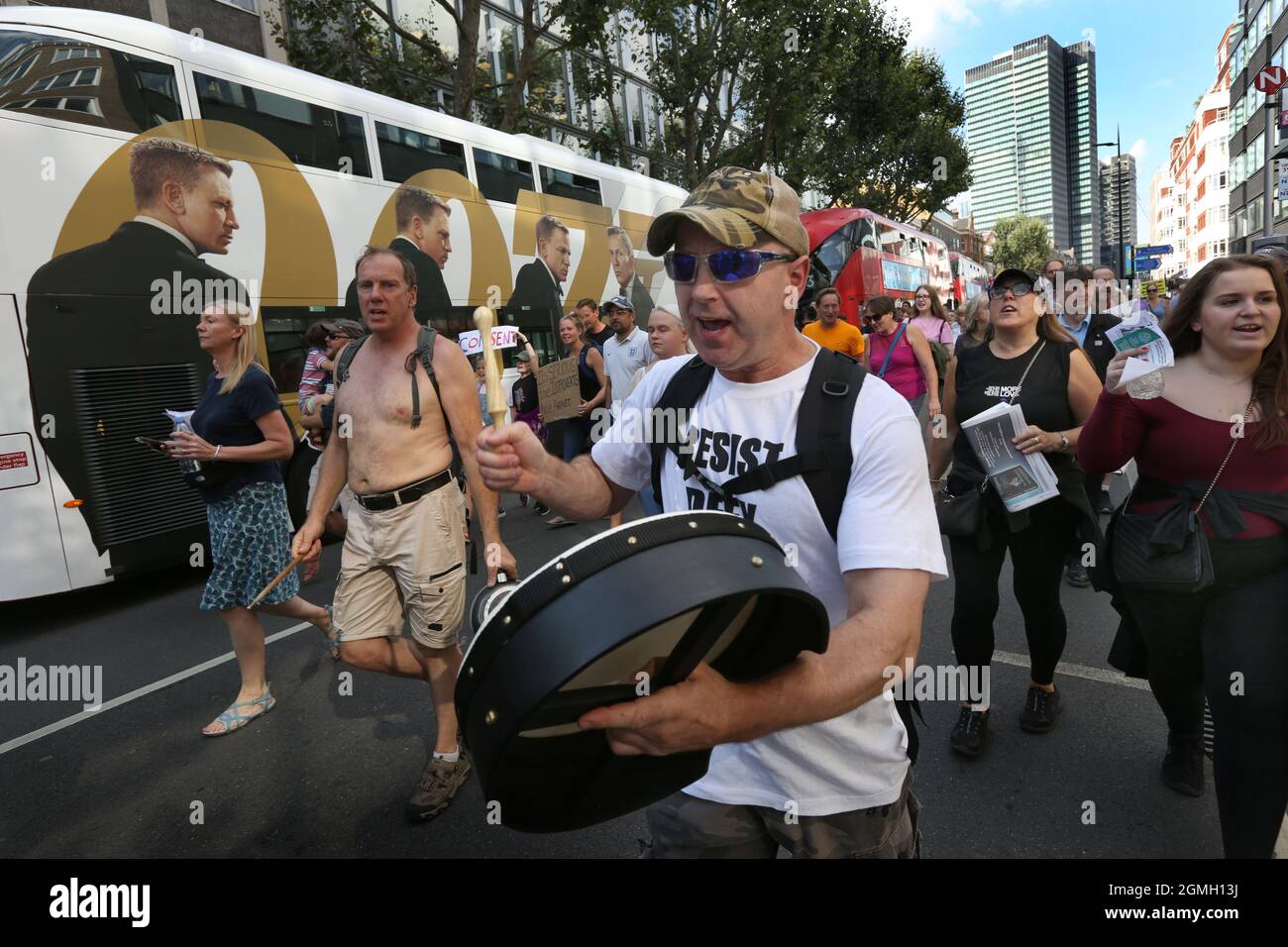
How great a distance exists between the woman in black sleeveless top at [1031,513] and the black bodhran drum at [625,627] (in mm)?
2452

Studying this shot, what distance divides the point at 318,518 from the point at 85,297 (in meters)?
3.96

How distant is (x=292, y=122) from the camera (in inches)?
281

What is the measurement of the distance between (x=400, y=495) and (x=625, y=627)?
8.02 feet

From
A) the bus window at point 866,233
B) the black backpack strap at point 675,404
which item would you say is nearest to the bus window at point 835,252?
the bus window at point 866,233

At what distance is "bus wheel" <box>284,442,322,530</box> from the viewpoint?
7492mm

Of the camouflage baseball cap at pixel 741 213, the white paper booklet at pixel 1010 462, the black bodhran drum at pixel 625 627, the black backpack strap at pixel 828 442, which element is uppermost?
the camouflage baseball cap at pixel 741 213

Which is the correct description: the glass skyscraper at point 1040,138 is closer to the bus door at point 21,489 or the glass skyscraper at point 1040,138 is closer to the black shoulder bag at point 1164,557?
the black shoulder bag at point 1164,557

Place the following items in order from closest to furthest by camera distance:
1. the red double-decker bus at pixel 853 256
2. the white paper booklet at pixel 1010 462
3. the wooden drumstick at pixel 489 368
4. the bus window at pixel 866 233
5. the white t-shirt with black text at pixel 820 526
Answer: the wooden drumstick at pixel 489 368
the white t-shirt with black text at pixel 820 526
the white paper booklet at pixel 1010 462
the red double-decker bus at pixel 853 256
the bus window at pixel 866 233

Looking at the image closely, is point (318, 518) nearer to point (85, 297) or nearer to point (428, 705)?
point (428, 705)

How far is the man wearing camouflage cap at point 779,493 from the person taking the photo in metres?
1.30

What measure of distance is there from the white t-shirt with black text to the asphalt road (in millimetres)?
1380

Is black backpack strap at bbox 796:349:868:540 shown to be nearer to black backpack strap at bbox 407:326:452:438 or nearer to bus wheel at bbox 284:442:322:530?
black backpack strap at bbox 407:326:452:438

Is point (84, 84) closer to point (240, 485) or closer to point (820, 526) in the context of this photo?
point (240, 485)
